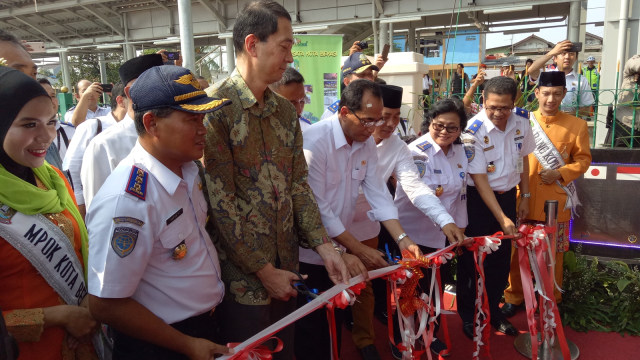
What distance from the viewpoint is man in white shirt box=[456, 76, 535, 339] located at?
315 centimetres

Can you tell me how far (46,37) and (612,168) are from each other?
19375mm

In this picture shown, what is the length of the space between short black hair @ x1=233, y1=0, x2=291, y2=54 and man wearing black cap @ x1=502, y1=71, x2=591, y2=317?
8.44 feet

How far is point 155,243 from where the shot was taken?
4.56 ft

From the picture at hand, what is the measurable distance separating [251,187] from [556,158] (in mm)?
2799

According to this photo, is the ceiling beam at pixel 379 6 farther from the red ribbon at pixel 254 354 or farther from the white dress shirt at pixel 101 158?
the red ribbon at pixel 254 354

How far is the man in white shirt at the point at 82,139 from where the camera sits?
2934 mm

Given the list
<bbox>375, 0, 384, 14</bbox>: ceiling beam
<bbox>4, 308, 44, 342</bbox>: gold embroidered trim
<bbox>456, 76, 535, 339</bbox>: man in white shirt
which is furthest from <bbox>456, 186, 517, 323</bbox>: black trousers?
<bbox>375, 0, 384, 14</bbox>: ceiling beam

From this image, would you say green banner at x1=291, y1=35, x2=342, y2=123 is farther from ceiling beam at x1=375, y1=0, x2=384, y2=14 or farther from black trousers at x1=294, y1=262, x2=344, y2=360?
ceiling beam at x1=375, y1=0, x2=384, y2=14

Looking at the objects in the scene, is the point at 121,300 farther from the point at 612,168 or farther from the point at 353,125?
the point at 612,168

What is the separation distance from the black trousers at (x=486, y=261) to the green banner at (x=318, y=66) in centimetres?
310

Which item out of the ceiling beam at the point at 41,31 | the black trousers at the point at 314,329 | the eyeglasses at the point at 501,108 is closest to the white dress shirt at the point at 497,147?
the eyeglasses at the point at 501,108

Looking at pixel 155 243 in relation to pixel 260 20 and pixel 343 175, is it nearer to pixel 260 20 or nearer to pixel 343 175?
pixel 260 20

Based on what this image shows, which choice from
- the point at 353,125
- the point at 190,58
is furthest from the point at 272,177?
the point at 190,58

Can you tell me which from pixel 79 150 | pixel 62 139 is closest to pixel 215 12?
pixel 62 139
